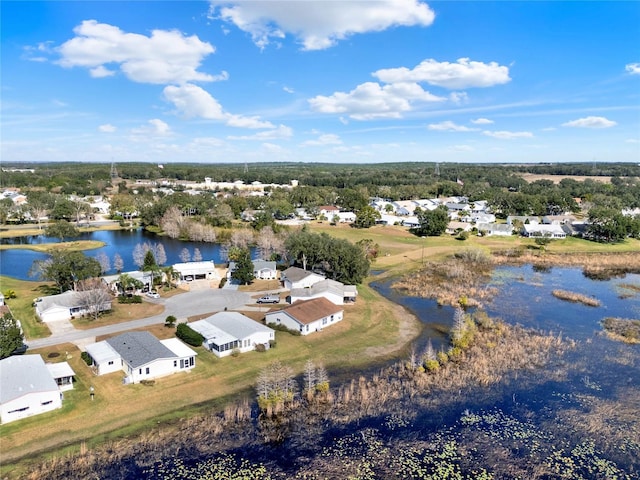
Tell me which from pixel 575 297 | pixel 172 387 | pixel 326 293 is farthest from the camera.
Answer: pixel 575 297

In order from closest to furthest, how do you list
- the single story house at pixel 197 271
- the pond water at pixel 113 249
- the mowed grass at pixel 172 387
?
the mowed grass at pixel 172 387, the single story house at pixel 197 271, the pond water at pixel 113 249

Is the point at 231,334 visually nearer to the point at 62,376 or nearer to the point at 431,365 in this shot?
the point at 62,376

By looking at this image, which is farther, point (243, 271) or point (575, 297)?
point (243, 271)

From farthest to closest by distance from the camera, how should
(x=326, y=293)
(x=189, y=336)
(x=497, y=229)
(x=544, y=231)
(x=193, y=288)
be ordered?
(x=497, y=229) → (x=544, y=231) → (x=193, y=288) → (x=326, y=293) → (x=189, y=336)

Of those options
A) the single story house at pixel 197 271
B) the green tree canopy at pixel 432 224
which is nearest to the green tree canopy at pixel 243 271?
the single story house at pixel 197 271

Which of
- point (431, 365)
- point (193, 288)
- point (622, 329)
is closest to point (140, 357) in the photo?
point (431, 365)

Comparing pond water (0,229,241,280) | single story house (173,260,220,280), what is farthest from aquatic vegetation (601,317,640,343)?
pond water (0,229,241,280)

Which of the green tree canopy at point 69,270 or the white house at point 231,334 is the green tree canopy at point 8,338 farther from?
the green tree canopy at point 69,270
